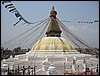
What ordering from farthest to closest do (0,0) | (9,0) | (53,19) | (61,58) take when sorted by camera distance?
1. (53,19)
2. (61,58)
3. (0,0)
4. (9,0)

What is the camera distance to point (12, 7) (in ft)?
30.6

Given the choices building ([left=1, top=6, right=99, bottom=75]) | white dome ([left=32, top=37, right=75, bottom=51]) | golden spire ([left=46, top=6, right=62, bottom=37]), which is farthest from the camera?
golden spire ([left=46, top=6, right=62, bottom=37])

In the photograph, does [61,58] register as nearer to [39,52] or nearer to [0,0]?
[39,52]

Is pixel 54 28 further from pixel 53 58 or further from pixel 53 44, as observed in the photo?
pixel 53 58

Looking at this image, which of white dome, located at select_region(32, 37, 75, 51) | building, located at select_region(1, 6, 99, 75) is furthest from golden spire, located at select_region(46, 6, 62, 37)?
white dome, located at select_region(32, 37, 75, 51)

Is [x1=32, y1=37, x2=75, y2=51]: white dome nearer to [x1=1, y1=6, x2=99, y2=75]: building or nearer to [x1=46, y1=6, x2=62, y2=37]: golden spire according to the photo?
[x1=1, y1=6, x2=99, y2=75]: building

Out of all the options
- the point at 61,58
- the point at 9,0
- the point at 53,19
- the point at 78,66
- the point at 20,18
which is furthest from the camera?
the point at 53,19

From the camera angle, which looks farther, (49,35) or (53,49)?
(49,35)

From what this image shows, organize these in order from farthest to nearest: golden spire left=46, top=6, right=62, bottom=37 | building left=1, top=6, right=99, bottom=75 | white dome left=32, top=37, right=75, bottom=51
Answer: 1. golden spire left=46, top=6, right=62, bottom=37
2. white dome left=32, top=37, right=75, bottom=51
3. building left=1, top=6, right=99, bottom=75

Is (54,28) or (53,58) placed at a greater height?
(54,28)

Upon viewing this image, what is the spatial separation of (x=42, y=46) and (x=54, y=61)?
1.90 meters

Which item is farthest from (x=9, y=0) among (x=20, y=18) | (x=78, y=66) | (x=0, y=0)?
(x=78, y=66)

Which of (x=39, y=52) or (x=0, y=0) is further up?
(x=0, y=0)

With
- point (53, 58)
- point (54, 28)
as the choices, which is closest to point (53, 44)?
point (53, 58)
